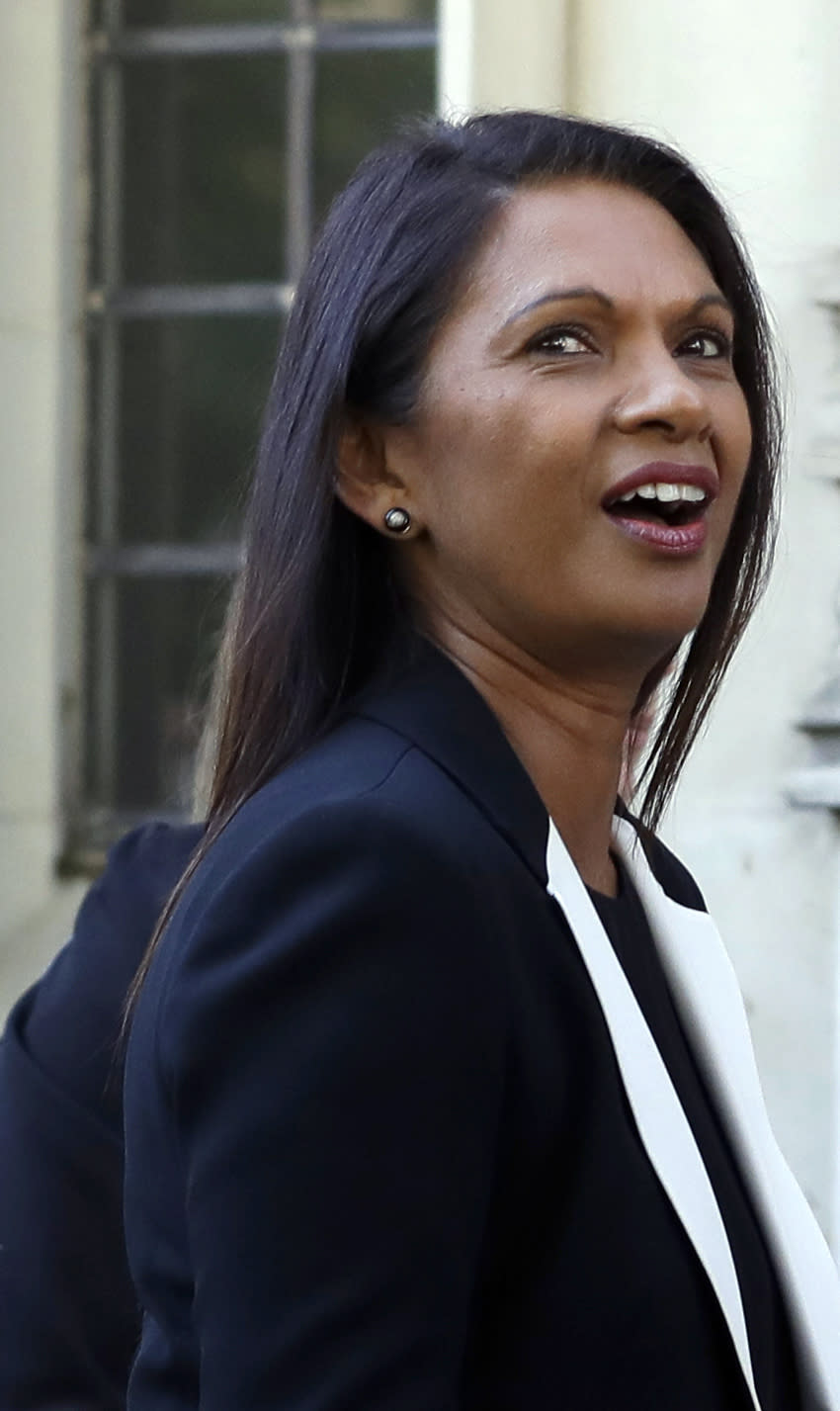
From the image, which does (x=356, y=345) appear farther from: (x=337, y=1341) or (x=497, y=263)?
(x=337, y=1341)

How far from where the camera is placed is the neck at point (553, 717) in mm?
1718

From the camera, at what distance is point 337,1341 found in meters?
1.31

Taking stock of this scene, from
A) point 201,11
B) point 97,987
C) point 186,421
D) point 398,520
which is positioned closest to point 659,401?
point 398,520

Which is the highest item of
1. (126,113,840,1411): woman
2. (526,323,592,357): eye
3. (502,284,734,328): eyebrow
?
(502,284,734,328): eyebrow

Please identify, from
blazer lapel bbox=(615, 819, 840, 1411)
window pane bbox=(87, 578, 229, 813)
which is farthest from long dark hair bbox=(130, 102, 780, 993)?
window pane bbox=(87, 578, 229, 813)

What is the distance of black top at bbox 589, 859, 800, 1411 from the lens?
164cm

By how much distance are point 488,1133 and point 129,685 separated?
3.47m

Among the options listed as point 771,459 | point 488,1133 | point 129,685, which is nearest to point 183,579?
point 129,685

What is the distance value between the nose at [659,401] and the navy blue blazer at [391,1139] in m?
0.30

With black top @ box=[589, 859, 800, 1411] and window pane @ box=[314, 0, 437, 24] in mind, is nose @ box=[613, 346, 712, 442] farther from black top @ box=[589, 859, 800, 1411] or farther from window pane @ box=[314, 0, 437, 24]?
window pane @ box=[314, 0, 437, 24]

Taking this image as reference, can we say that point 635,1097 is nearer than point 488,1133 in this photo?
No

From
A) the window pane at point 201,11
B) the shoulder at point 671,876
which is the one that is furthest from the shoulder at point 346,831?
the window pane at point 201,11

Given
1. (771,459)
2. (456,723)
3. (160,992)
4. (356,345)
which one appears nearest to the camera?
(160,992)

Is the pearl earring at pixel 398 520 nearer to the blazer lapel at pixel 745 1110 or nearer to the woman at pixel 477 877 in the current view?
the woman at pixel 477 877
